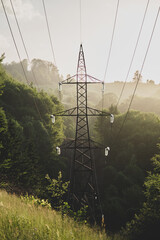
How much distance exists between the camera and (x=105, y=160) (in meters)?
29.0

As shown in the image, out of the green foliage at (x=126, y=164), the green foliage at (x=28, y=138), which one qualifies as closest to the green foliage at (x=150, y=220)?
the green foliage at (x=126, y=164)

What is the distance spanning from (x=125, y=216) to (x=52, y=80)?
127 m

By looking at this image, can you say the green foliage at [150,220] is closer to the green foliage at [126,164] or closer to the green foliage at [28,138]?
the green foliage at [126,164]

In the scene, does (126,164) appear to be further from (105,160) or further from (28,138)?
(28,138)

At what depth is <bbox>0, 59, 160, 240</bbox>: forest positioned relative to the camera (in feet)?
38.6

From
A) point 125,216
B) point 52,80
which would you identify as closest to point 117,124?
point 125,216

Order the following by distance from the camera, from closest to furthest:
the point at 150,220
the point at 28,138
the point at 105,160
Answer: the point at 150,220 → the point at 28,138 → the point at 105,160

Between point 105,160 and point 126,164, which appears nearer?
point 126,164

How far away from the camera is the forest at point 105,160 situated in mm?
11773

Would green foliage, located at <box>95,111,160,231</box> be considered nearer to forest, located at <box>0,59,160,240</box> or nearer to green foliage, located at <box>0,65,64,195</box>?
forest, located at <box>0,59,160,240</box>

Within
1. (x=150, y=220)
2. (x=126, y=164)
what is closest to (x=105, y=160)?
(x=126, y=164)

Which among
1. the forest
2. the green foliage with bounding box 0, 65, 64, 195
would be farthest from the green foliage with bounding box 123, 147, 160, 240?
the green foliage with bounding box 0, 65, 64, 195

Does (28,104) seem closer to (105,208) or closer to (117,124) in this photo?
(117,124)

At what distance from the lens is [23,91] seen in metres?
28.8
